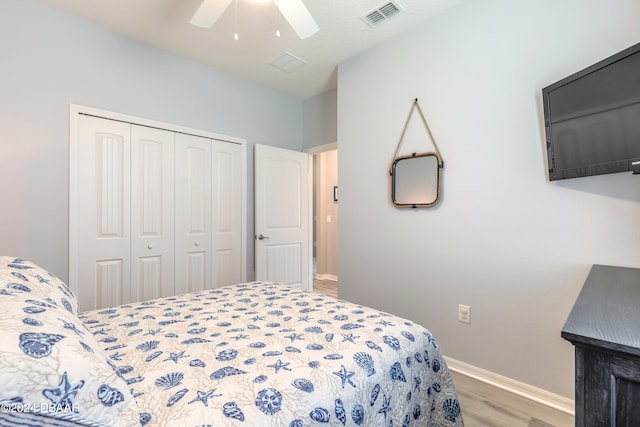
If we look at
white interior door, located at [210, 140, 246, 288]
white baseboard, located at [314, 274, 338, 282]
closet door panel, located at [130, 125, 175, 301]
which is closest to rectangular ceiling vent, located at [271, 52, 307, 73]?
white interior door, located at [210, 140, 246, 288]

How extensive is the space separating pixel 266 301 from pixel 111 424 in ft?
3.71

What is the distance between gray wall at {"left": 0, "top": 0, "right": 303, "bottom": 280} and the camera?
2119mm

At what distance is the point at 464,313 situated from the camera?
2.17 meters

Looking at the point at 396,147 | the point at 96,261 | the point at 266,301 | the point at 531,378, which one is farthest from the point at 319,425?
the point at 96,261

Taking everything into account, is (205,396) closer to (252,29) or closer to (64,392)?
(64,392)

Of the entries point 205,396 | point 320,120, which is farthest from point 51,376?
point 320,120

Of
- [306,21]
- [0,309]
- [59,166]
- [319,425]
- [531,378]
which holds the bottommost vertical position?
[531,378]

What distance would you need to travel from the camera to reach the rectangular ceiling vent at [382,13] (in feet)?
7.18

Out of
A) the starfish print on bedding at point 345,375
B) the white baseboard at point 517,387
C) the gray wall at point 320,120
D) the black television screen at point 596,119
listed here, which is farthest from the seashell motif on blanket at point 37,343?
the gray wall at point 320,120

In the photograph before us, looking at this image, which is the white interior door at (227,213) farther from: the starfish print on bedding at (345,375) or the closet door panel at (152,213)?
the starfish print on bedding at (345,375)

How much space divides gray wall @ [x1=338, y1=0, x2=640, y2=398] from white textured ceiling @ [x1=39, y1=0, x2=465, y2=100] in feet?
0.74

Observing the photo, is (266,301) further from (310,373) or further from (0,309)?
(0,309)

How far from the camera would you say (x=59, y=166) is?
7.56ft

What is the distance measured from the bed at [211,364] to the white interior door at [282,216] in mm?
1824
